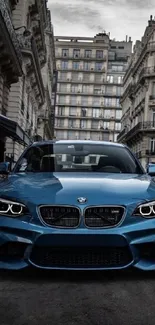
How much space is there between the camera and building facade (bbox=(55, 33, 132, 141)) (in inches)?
3757

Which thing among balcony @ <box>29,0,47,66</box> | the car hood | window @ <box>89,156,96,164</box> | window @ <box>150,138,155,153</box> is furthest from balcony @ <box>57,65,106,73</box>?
the car hood

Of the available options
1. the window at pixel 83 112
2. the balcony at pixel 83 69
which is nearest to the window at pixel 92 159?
the window at pixel 83 112

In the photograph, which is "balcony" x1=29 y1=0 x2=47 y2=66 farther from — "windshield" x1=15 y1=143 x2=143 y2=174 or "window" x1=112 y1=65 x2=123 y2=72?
"window" x1=112 y1=65 x2=123 y2=72

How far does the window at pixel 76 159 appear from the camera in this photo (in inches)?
209

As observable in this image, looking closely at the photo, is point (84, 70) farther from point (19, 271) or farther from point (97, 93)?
point (19, 271)

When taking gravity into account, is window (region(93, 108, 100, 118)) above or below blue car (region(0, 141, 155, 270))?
above

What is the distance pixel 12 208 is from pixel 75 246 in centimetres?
62

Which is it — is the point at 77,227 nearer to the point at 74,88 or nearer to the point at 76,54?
the point at 74,88

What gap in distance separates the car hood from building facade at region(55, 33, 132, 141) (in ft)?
297

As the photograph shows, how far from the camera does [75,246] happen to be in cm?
362

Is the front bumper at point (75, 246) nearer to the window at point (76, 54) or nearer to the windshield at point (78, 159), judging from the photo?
the windshield at point (78, 159)

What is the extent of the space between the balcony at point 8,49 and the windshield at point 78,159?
938 centimetres

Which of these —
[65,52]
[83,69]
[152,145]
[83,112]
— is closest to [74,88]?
[83,69]

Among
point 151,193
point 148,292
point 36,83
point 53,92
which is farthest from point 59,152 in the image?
point 53,92
